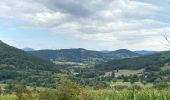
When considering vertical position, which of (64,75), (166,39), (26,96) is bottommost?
(26,96)

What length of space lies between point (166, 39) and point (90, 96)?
22.3 feet

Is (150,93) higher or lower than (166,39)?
lower

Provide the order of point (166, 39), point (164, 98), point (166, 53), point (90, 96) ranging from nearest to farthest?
1. point (166, 39)
2. point (166, 53)
3. point (164, 98)
4. point (90, 96)

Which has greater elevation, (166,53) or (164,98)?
(166,53)

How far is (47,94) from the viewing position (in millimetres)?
17828

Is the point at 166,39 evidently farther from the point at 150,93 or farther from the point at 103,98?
the point at 103,98

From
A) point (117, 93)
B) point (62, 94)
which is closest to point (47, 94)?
point (62, 94)

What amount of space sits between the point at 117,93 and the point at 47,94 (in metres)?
3.57

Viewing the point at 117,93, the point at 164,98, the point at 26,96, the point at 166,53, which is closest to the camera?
the point at 166,53

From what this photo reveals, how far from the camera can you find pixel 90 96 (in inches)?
666

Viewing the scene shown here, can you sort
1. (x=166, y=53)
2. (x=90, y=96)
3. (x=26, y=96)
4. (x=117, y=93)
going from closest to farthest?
(x=166, y=53) → (x=90, y=96) → (x=117, y=93) → (x=26, y=96)

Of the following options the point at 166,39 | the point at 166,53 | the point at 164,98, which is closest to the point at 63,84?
the point at 164,98

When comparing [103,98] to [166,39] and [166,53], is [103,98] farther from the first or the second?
[166,39]

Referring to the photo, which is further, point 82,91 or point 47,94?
point 47,94
